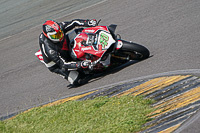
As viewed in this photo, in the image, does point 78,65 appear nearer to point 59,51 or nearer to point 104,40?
point 59,51

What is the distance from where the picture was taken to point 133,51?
6.97 meters

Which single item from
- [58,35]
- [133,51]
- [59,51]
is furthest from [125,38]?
[58,35]

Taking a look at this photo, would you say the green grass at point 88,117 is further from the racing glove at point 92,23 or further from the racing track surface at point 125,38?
the racing glove at point 92,23

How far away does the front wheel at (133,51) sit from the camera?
6941 mm

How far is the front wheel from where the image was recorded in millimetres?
6941

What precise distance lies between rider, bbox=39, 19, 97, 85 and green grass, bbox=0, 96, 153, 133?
1.00m

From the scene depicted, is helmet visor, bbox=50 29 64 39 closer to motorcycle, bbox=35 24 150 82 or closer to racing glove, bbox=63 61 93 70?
motorcycle, bbox=35 24 150 82

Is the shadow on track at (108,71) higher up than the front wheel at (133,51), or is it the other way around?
the front wheel at (133,51)

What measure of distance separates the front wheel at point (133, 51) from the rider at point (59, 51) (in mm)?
767

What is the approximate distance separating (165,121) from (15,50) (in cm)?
775

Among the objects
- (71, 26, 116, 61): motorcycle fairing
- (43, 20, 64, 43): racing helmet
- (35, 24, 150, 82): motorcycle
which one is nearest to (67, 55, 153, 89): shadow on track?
(35, 24, 150, 82): motorcycle

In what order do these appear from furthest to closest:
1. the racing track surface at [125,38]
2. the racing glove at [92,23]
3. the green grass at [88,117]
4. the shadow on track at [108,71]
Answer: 1. the racing glove at [92,23]
2. the shadow on track at [108,71]
3. the racing track surface at [125,38]
4. the green grass at [88,117]

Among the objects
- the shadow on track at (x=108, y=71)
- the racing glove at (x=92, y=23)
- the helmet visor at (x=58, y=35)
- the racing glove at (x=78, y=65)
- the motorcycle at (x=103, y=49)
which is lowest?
the shadow on track at (x=108, y=71)


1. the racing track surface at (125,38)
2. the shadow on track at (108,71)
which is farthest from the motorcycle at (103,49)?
the racing track surface at (125,38)
